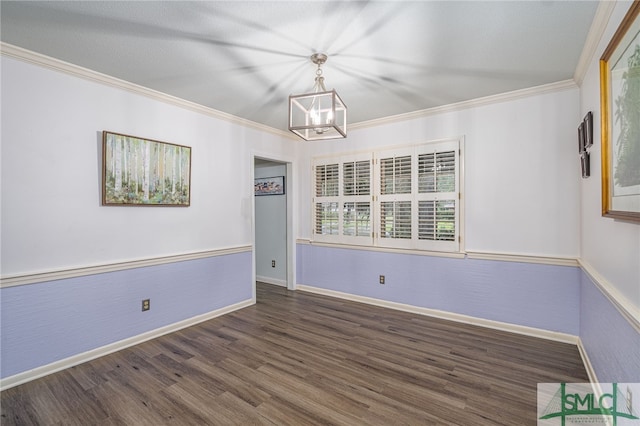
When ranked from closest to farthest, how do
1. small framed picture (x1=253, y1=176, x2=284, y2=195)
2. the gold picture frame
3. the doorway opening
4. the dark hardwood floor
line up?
the gold picture frame
the dark hardwood floor
the doorway opening
small framed picture (x1=253, y1=176, x2=284, y2=195)

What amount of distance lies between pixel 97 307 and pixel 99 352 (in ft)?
1.29

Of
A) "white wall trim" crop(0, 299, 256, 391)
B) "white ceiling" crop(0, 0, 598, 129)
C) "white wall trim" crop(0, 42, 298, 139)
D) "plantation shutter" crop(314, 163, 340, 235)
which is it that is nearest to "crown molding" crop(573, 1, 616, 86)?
"white ceiling" crop(0, 0, 598, 129)

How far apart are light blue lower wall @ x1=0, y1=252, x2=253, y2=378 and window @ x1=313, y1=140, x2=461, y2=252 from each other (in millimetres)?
1770

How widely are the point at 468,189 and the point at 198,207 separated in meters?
3.10

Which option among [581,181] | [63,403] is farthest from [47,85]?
[581,181]

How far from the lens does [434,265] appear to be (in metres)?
3.50

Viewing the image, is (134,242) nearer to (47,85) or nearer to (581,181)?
(47,85)

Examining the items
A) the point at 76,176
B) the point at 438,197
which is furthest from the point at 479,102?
the point at 76,176

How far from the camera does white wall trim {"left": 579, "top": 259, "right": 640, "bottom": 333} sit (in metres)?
1.28

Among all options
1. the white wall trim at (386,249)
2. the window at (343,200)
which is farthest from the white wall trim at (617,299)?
the window at (343,200)

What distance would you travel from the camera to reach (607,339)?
1773 millimetres

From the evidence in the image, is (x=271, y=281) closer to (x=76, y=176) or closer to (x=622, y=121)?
(x=76, y=176)

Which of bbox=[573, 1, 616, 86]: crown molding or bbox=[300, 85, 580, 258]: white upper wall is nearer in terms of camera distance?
bbox=[573, 1, 616, 86]: crown molding

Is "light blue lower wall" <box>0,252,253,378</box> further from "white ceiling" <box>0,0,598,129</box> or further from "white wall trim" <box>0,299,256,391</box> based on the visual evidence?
"white ceiling" <box>0,0,598,129</box>
